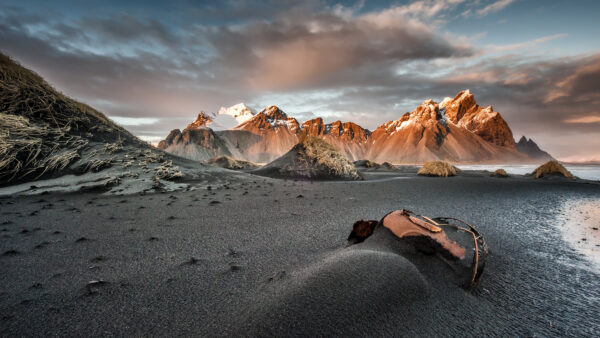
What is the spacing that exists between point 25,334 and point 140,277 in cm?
64

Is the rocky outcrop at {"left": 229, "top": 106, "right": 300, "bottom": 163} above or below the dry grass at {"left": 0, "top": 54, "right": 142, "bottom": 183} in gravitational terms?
above

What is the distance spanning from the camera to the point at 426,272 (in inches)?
71.0

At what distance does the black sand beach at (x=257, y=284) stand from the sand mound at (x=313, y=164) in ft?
24.2

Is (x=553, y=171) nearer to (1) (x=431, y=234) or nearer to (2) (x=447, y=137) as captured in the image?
(1) (x=431, y=234)

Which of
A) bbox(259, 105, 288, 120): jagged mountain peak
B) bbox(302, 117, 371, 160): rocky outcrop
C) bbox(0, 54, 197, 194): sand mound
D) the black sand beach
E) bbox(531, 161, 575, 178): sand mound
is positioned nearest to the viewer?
the black sand beach

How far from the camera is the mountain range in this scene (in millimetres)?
109688

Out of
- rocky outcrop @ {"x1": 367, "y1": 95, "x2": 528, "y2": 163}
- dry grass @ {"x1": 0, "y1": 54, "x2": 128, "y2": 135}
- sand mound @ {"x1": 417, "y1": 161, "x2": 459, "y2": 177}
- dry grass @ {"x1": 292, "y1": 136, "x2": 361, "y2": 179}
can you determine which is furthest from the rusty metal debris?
rocky outcrop @ {"x1": 367, "y1": 95, "x2": 528, "y2": 163}

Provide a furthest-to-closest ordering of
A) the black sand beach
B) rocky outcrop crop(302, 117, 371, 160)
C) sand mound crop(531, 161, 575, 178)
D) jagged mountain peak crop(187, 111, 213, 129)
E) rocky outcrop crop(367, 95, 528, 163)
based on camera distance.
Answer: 1. rocky outcrop crop(302, 117, 371, 160)
2. jagged mountain peak crop(187, 111, 213, 129)
3. rocky outcrop crop(367, 95, 528, 163)
4. sand mound crop(531, 161, 575, 178)
5. the black sand beach

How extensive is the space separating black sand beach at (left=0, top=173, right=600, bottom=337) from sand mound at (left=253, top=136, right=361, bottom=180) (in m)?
7.37

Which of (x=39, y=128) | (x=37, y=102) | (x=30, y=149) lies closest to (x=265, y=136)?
(x=37, y=102)

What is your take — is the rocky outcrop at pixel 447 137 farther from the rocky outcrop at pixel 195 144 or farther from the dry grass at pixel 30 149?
the dry grass at pixel 30 149

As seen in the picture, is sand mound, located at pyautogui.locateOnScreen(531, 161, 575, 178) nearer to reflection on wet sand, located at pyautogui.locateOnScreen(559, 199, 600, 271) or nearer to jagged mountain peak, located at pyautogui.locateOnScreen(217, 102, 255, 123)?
reflection on wet sand, located at pyautogui.locateOnScreen(559, 199, 600, 271)

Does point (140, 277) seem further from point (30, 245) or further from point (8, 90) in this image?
point (8, 90)

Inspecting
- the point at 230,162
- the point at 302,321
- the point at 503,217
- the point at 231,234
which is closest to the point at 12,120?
the point at 231,234
